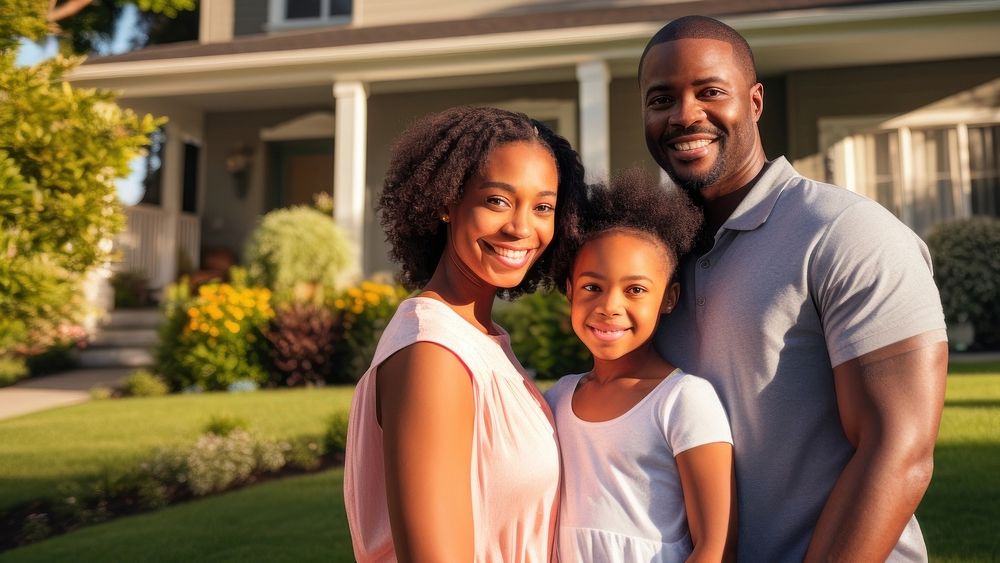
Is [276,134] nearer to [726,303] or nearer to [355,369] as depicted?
[355,369]

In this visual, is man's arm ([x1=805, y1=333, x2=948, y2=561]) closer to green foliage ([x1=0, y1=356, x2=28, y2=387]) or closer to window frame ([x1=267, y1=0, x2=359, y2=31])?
green foliage ([x1=0, y1=356, x2=28, y2=387])

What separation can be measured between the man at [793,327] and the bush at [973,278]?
31.4 feet

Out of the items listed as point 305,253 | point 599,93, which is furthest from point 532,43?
point 305,253

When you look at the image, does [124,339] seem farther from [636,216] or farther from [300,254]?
[636,216]

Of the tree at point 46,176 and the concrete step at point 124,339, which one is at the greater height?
Result: the tree at point 46,176

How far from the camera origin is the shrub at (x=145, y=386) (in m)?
10.3

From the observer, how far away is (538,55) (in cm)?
1157

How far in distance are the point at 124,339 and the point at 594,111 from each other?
7893mm

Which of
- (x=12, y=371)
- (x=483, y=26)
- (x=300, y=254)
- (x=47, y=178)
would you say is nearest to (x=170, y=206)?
(x=12, y=371)

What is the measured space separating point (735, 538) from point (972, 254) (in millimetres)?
10424

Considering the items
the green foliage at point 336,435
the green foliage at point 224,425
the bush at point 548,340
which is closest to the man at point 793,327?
the green foliage at point 336,435

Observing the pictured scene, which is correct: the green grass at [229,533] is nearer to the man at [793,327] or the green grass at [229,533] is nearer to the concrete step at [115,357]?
the man at [793,327]

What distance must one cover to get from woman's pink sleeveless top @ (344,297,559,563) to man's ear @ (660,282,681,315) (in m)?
0.39

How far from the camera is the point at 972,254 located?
424 inches
